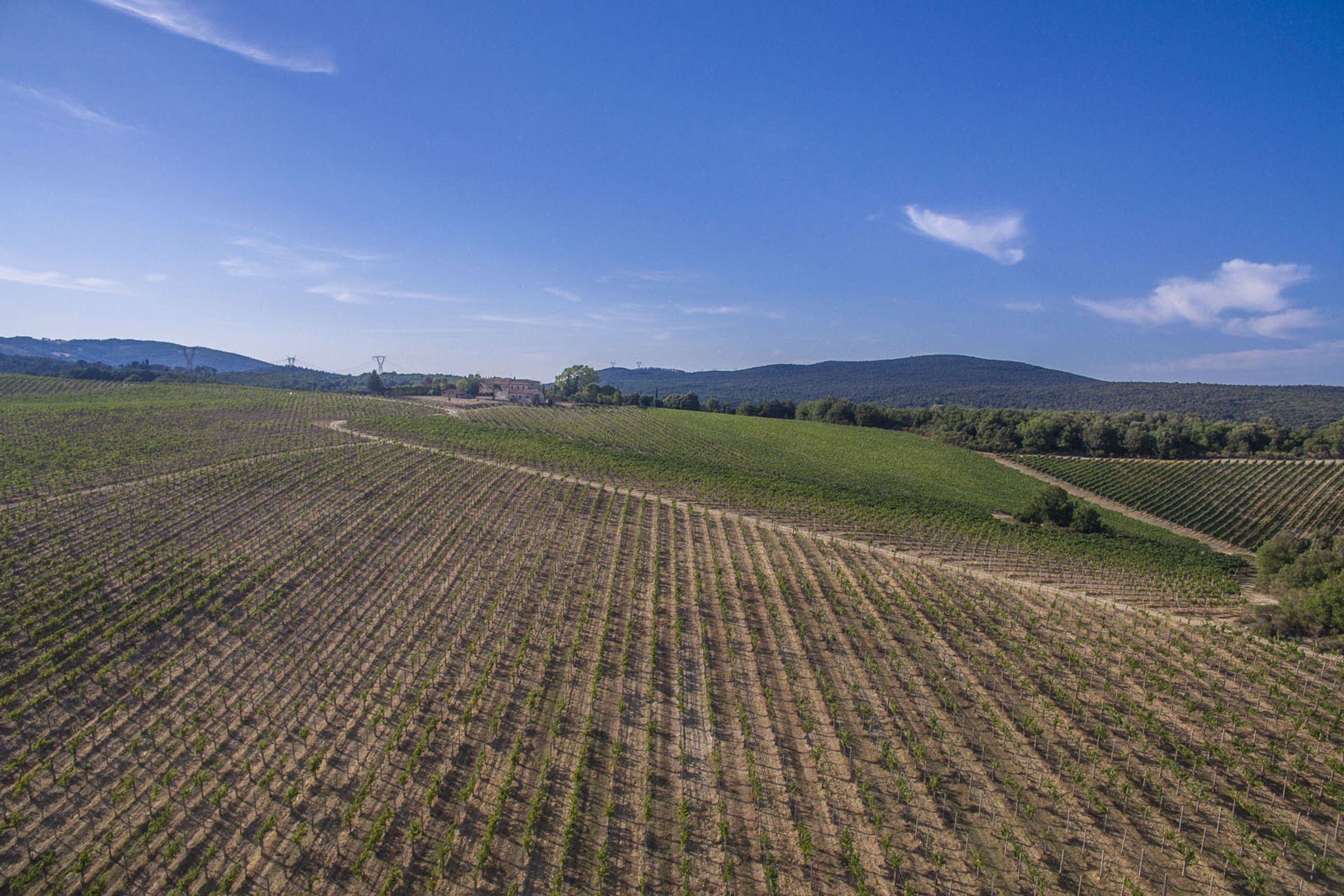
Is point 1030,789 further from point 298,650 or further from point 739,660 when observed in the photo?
point 298,650

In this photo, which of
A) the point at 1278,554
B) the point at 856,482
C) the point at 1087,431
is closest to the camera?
the point at 1278,554

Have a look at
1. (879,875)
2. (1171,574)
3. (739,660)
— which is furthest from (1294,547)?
(879,875)

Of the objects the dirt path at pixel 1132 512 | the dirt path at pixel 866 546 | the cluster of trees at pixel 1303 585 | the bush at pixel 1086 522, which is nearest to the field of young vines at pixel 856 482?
the dirt path at pixel 866 546

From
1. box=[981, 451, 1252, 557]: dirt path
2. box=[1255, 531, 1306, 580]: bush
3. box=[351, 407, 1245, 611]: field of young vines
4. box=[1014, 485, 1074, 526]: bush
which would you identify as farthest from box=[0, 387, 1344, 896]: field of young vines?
box=[981, 451, 1252, 557]: dirt path

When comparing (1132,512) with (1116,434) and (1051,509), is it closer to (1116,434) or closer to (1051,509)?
(1051,509)

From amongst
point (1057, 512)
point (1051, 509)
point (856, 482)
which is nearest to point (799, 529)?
point (1051, 509)

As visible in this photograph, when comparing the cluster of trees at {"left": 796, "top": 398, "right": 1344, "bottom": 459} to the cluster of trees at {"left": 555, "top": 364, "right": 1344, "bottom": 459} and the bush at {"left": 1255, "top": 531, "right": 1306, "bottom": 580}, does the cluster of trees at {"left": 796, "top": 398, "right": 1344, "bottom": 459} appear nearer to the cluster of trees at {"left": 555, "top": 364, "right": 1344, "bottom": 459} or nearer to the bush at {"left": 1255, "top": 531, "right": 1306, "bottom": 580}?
the cluster of trees at {"left": 555, "top": 364, "right": 1344, "bottom": 459}

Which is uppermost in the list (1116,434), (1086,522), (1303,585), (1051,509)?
(1116,434)
